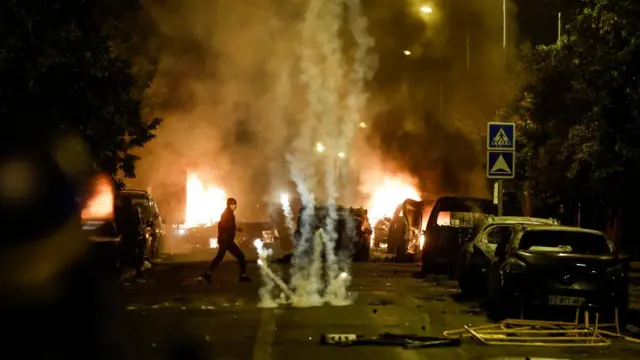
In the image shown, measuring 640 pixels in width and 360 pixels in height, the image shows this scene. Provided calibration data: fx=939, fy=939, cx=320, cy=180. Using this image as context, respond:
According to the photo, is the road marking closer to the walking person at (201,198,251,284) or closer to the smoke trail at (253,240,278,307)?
the smoke trail at (253,240,278,307)

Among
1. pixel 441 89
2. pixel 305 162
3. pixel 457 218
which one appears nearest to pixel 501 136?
pixel 457 218

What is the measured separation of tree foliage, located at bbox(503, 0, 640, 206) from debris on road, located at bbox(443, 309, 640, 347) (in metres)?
3.90

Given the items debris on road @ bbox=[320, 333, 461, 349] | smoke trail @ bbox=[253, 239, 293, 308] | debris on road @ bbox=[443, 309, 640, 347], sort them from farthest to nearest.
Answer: smoke trail @ bbox=[253, 239, 293, 308] → debris on road @ bbox=[443, 309, 640, 347] → debris on road @ bbox=[320, 333, 461, 349]

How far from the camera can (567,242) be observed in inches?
481

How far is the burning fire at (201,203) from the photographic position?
41.2 meters

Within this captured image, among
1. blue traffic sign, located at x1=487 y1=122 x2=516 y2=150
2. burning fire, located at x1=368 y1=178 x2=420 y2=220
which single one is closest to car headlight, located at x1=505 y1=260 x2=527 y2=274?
blue traffic sign, located at x1=487 y1=122 x2=516 y2=150

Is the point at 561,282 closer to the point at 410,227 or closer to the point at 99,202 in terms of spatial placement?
the point at 99,202

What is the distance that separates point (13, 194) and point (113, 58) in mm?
8483

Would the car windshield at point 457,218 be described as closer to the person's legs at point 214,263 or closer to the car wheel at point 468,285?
the car wheel at point 468,285

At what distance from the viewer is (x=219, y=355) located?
8805 mm

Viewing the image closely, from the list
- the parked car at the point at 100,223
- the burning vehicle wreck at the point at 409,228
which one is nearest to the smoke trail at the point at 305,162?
the burning vehicle wreck at the point at 409,228

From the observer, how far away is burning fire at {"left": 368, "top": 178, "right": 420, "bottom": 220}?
4044cm

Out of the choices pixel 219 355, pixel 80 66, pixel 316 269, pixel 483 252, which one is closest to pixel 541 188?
pixel 316 269

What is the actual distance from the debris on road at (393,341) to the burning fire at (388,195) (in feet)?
95.6
